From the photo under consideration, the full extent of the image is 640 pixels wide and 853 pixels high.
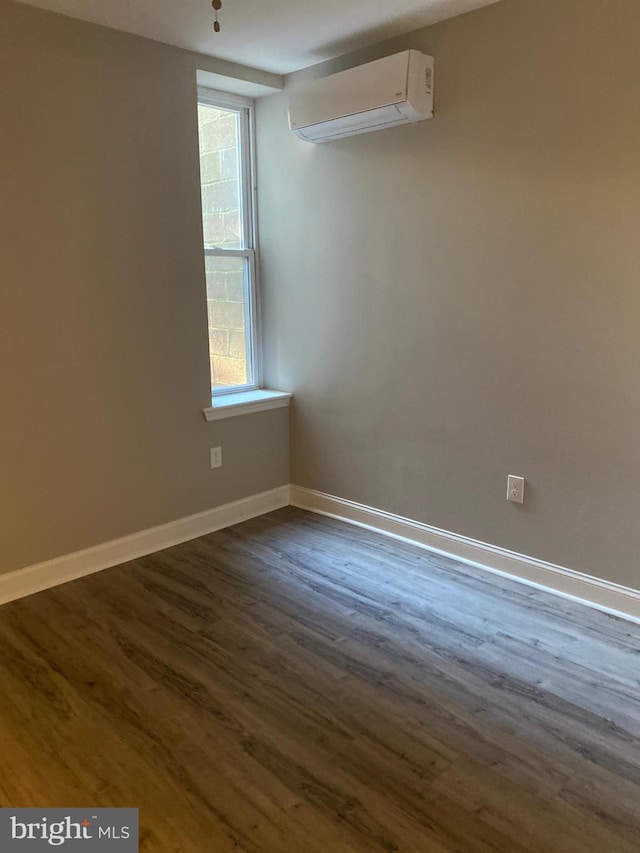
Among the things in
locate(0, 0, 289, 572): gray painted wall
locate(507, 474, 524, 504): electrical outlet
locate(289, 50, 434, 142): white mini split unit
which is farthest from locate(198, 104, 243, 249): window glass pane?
locate(507, 474, 524, 504): electrical outlet

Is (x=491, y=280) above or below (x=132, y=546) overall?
above

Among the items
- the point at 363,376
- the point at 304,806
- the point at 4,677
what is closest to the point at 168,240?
the point at 363,376

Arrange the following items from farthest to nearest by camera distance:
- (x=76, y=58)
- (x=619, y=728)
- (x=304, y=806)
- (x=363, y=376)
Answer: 1. (x=363, y=376)
2. (x=76, y=58)
3. (x=619, y=728)
4. (x=304, y=806)

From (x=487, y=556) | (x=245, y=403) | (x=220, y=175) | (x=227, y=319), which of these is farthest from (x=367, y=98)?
(x=487, y=556)

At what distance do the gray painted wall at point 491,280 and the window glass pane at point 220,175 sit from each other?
7.2 inches

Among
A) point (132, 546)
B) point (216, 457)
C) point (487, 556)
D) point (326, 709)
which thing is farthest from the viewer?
point (216, 457)

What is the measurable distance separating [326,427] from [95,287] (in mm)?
1417

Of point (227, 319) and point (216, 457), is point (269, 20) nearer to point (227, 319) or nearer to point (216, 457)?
point (227, 319)

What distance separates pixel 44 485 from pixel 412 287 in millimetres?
1872

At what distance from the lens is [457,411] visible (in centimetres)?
289

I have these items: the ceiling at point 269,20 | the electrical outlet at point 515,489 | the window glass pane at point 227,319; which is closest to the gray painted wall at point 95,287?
the ceiling at point 269,20

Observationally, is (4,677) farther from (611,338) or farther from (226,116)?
(226,116)

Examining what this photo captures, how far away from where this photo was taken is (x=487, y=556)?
9.48 ft

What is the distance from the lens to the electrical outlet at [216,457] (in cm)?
337
